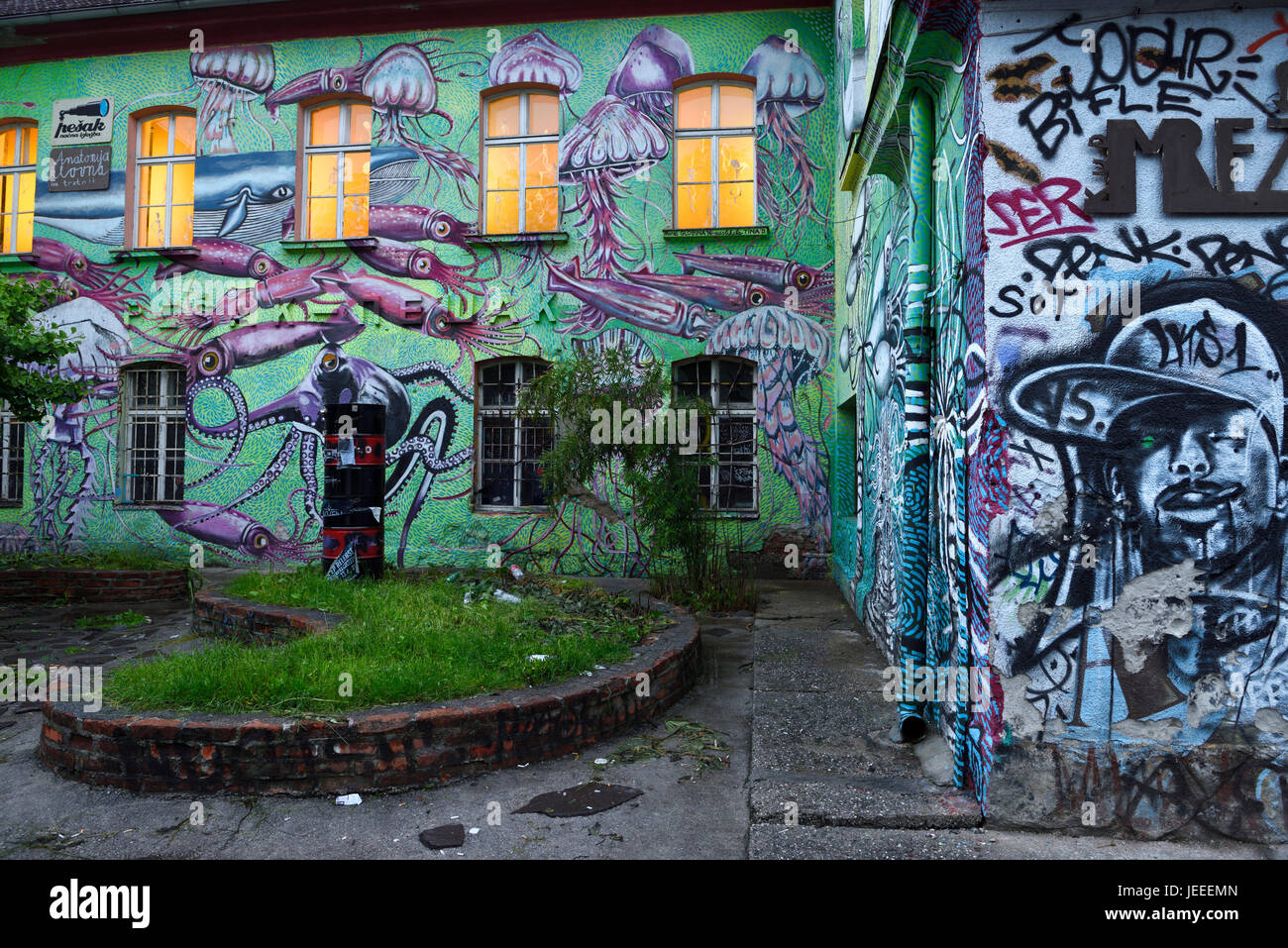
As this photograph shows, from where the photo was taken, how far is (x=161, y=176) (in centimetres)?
1169

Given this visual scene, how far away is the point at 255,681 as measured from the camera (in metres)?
4.30

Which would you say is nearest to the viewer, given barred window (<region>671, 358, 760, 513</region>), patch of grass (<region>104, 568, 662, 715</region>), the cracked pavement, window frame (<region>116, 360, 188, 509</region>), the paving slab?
the paving slab

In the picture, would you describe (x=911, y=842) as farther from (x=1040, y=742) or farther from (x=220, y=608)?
(x=220, y=608)

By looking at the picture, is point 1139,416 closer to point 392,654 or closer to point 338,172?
point 392,654

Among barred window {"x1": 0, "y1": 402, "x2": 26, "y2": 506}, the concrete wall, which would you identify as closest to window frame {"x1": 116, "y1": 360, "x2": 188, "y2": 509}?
barred window {"x1": 0, "y1": 402, "x2": 26, "y2": 506}

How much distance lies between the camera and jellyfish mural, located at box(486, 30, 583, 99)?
1060 centimetres

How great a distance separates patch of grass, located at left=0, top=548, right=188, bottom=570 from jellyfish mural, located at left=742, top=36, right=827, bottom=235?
8227 millimetres

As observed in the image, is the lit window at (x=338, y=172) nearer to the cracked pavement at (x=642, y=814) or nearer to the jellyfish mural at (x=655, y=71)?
the jellyfish mural at (x=655, y=71)

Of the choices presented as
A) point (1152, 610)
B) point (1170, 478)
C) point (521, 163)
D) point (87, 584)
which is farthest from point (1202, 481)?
point (87, 584)

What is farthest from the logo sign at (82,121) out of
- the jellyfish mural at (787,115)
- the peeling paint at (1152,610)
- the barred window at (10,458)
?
the peeling paint at (1152,610)

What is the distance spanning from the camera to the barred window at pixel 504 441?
424 inches

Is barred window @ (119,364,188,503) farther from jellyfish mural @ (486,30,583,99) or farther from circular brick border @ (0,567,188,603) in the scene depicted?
jellyfish mural @ (486,30,583,99)

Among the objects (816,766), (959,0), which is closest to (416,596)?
(816,766)

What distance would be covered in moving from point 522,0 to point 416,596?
7866 mm
